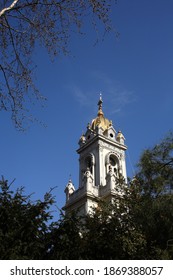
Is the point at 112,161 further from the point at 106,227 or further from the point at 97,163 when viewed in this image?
the point at 106,227

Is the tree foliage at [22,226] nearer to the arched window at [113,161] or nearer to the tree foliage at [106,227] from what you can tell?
the tree foliage at [106,227]

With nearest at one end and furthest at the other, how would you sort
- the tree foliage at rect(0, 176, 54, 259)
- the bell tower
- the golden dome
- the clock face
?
1. the tree foliage at rect(0, 176, 54, 259)
2. the bell tower
3. the clock face
4. the golden dome

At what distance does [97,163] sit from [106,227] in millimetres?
25832

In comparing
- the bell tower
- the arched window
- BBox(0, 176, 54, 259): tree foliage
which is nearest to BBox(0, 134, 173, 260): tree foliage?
BBox(0, 176, 54, 259): tree foliage

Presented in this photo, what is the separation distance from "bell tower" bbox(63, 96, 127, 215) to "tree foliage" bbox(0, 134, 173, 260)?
19.5m

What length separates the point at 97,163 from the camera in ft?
139

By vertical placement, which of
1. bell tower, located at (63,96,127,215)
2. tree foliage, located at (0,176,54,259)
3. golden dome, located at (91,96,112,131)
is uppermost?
golden dome, located at (91,96,112,131)

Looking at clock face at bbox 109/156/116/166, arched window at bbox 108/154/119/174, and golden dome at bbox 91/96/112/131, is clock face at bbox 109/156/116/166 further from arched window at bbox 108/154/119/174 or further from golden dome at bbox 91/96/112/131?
golden dome at bbox 91/96/112/131

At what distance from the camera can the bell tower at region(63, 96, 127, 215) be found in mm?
37716

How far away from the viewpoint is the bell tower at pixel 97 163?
3772 cm

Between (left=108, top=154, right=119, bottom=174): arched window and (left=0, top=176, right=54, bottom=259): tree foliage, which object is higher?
(left=108, top=154, right=119, bottom=174): arched window

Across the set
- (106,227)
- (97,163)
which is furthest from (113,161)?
(106,227)
